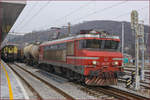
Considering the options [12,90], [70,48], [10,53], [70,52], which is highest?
[70,48]

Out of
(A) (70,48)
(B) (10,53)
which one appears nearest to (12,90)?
(A) (70,48)

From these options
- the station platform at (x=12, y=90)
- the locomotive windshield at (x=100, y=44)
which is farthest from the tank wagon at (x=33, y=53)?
the locomotive windshield at (x=100, y=44)

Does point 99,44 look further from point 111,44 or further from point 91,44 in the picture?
point 111,44

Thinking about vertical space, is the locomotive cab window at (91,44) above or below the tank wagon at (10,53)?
above

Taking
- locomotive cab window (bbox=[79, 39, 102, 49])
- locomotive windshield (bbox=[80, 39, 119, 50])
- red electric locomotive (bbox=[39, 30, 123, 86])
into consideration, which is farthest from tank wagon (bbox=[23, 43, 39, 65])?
locomotive windshield (bbox=[80, 39, 119, 50])

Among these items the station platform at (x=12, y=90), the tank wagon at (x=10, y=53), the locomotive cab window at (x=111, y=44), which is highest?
the locomotive cab window at (x=111, y=44)

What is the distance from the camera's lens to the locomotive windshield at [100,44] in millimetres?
11825

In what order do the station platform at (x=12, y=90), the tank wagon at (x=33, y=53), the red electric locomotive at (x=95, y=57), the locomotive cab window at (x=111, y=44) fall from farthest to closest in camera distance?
the tank wagon at (x=33, y=53) → the locomotive cab window at (x=111, y=44) → the red electric locomotive at (x=95, y=57) → the station platform at (x=12, y=90)

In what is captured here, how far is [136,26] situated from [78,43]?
4118mm

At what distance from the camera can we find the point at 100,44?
477 inches

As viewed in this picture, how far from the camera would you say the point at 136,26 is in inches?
514

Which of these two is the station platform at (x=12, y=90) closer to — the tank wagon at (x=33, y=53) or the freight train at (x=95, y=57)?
the freight train at (x=95, y=57)

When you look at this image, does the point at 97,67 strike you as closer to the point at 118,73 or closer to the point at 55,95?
the point at 118,73

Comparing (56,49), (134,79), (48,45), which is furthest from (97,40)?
(48,45)
